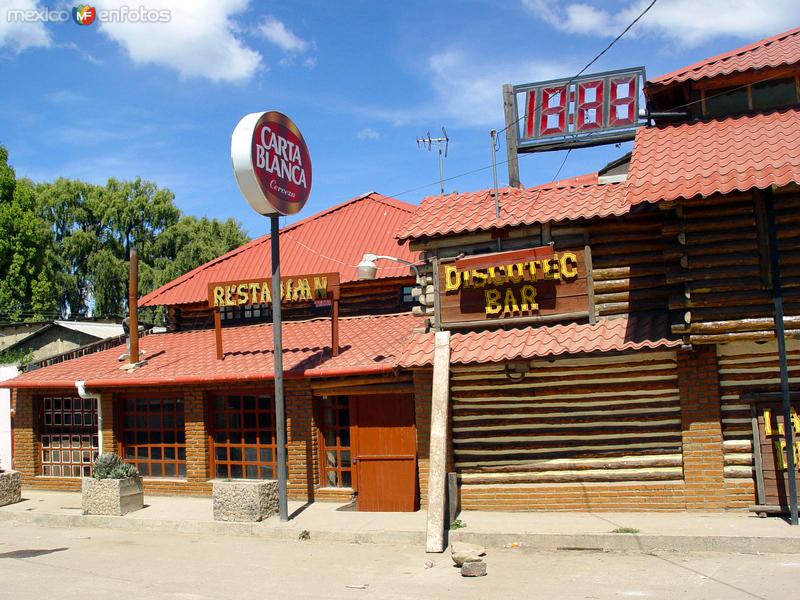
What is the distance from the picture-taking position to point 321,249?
1945 cm

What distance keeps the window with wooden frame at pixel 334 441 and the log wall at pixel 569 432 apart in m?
2.78

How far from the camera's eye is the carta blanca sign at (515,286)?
40.1ft

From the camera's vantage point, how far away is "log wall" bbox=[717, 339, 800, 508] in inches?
430

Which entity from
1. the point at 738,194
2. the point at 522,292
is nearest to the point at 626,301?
the point at 522,292

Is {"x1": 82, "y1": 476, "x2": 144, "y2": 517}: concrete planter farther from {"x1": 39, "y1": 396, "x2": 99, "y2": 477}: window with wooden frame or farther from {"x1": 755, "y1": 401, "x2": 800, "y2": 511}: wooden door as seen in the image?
A: {"x1": 755, "y1": 401, "x2": 800, "y2": 511}: wooden door

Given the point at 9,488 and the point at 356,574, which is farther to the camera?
the point at 9,488

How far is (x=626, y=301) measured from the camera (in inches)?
475

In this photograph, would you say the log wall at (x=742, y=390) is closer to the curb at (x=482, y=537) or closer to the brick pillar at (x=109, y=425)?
the curb at (x=482, y=537)

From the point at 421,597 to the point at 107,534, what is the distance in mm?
6706

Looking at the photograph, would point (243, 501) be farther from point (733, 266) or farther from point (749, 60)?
point (749, 60)

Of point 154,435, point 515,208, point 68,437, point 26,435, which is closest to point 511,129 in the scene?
point 515,208

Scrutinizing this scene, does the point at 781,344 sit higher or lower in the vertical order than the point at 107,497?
higher

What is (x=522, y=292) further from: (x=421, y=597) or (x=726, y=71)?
(x=421, y=597)

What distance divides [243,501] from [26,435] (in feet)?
25.5
